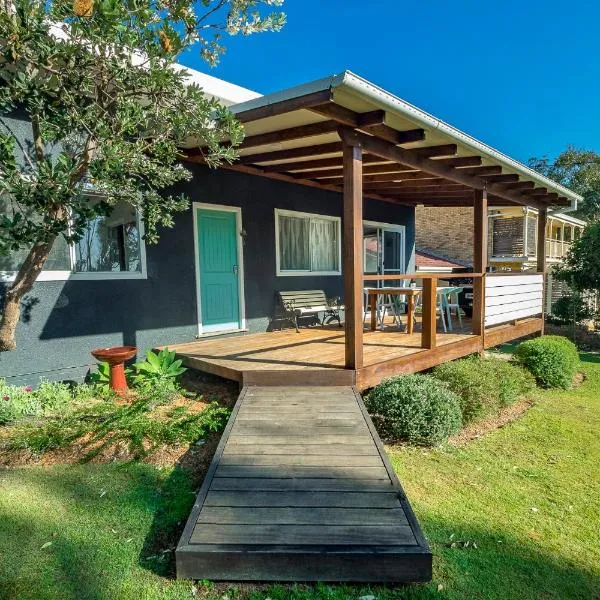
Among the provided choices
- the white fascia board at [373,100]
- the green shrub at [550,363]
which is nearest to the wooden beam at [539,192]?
the green shrub at [550,363]

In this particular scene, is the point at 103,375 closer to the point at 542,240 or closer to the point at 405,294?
the point at 405,294

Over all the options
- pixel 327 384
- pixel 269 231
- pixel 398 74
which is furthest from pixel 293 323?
pixel 398 74

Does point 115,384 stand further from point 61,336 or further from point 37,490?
point 37,490

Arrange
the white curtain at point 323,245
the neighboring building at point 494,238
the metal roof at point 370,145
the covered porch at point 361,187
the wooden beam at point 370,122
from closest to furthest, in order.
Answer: the metal roof at point 370,145, the wooden beam at point 370,122, the covered porch at point 361,187, the white curtain at point 323,245, the neighboring building at point 494,238

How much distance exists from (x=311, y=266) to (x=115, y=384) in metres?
4.34

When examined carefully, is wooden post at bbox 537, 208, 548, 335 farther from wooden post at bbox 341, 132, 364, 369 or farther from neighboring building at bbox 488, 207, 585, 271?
neighboring building at bbox 488, 207, 585, 271

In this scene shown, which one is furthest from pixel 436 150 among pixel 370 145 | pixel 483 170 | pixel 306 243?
pixel 306 243

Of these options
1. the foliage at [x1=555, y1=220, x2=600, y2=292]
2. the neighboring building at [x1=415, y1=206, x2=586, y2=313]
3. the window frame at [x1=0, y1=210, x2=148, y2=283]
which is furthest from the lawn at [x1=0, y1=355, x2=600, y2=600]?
the neighboring building at [x1=415, y1=206, x2=586, y2=313]

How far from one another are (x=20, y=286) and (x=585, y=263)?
42.0ft

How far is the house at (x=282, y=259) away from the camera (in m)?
4.16

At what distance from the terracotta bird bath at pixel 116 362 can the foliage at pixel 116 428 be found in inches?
21.2

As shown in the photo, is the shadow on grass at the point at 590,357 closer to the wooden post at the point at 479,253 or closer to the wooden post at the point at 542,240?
the wooden post at the point at 542,240

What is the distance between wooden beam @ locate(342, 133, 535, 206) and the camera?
4.34 m

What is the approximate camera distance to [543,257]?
9062 millimetres
